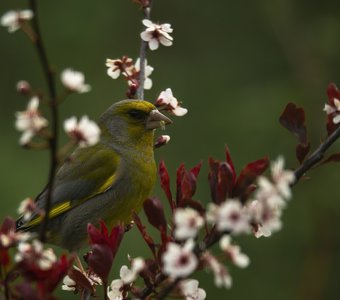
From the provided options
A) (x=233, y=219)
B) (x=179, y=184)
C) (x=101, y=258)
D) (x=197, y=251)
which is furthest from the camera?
(x=179, y=184)

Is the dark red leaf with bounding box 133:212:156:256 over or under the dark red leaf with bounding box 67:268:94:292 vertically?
over

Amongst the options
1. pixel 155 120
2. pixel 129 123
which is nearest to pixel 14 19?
pixel 155 120

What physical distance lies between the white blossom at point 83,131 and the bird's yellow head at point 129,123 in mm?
2012

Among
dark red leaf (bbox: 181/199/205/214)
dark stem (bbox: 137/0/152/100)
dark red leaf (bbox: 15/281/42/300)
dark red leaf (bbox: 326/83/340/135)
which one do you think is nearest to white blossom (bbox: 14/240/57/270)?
dark red leaf (bbox: 15/281/42/300)

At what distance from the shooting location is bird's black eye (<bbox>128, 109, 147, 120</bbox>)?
386 centimetres

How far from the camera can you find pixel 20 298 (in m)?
1.93

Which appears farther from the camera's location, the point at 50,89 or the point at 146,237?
the point at 146,237

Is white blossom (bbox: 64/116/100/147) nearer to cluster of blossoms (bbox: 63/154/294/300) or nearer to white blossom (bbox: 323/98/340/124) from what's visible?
cluster of blossoms (bbox: 63/154/294/300)

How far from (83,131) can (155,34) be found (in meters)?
1.12

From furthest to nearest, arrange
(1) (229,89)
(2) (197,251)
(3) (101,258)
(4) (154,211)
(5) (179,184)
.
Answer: (1) (229,89)
(5) (179,184)
(3) (101,258)
(4) (154,211)
(2) (197,251)

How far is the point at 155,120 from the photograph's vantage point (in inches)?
150

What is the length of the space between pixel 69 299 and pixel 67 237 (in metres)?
4.21

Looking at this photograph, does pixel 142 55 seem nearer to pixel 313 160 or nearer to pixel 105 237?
pixel 105 237

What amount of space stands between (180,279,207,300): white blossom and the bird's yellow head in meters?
1.62
